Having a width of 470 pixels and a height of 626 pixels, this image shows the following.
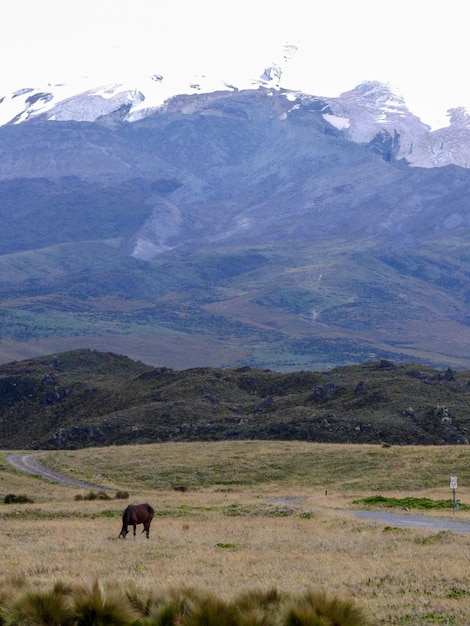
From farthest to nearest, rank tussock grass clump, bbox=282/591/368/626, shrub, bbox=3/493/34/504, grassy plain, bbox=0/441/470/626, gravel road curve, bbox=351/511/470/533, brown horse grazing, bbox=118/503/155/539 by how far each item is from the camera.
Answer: shrub, bbox=3/493/34/504
gravel road curve, bbox=351/511/470/533
brown horse grazing, bbox=118/503/155/539
grassy plain, bbox=0/441/470/626
tussock grass clump, bbox=282/591/368/626

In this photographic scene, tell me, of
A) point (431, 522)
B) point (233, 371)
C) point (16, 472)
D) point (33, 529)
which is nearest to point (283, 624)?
point (33, 529)

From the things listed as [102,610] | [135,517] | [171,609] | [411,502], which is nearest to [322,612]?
[171,609]

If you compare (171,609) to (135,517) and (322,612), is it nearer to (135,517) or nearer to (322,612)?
(322,612)

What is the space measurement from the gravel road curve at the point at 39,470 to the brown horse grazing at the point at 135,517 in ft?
94.3

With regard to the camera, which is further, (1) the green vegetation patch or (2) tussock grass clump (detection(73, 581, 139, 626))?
(1) the green vegetation patch

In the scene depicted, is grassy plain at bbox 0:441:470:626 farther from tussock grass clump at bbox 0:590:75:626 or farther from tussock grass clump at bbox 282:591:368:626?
tussock grass clump at bbox 0:590:75:626

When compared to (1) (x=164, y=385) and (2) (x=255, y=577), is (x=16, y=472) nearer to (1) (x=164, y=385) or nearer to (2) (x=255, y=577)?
(2) (x=255, y=577)

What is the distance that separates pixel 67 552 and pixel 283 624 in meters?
12.9

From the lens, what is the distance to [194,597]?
55.7ft

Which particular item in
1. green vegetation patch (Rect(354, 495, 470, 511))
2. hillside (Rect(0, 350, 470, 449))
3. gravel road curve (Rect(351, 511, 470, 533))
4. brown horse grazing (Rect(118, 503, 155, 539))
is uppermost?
hillside (Rect(0, 350, 470, 449))

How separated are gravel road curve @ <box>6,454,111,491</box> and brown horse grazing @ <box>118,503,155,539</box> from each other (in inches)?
1131

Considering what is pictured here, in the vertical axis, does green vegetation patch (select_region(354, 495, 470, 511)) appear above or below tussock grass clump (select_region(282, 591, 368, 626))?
below

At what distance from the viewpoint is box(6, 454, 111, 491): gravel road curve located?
6289 centimetres

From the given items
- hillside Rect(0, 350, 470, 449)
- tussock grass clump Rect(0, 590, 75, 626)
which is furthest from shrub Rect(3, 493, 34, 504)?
hillside Rect(0, 350, 470, 449)
